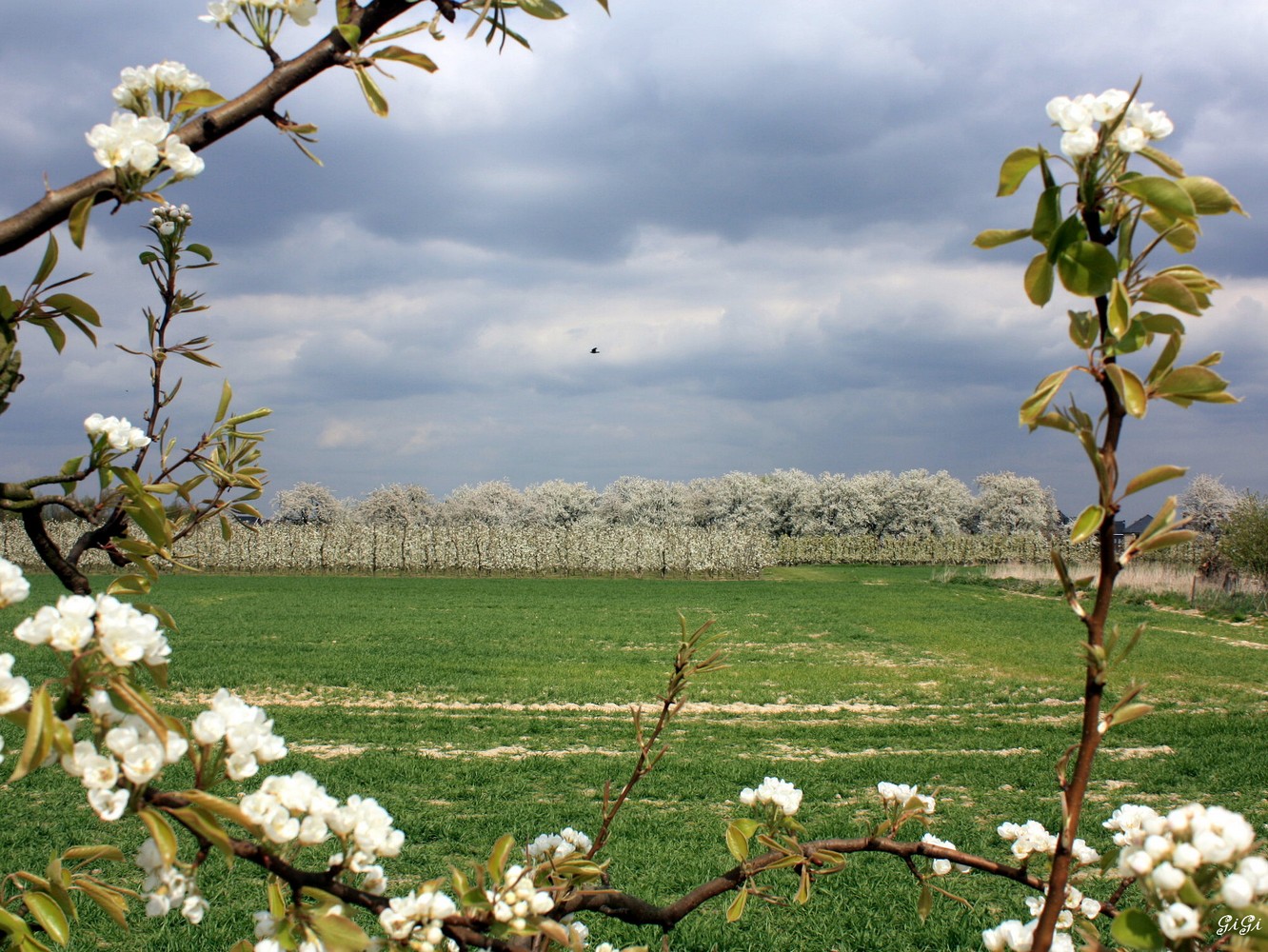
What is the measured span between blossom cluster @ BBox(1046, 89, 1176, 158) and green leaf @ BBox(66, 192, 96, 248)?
0.81 meters

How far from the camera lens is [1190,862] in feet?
2.11

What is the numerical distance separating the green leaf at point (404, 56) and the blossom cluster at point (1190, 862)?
95 centimetres

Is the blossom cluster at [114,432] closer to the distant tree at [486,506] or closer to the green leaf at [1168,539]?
the green leaf at [1168,539]

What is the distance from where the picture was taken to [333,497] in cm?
6197

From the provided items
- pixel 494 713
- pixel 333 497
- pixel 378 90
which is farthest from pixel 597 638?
pixel 333 497

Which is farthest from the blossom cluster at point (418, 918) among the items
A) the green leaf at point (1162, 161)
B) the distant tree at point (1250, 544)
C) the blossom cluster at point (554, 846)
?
Result: the distant tree at point (1250, 544)

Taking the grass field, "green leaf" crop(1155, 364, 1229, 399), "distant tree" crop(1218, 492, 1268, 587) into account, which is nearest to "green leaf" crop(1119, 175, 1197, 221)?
"green leaf" crop(1155, 364, 1229, 399)

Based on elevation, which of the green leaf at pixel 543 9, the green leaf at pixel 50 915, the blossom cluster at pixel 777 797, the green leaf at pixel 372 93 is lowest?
the green leaf at pixel 50 915

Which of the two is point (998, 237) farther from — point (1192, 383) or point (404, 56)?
point (404, 56)

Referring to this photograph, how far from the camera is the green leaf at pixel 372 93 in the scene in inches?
34.2

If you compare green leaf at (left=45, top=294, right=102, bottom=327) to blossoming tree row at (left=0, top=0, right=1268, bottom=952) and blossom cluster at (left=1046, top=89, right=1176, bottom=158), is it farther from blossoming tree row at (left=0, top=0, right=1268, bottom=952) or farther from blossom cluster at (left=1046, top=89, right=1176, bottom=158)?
blossom cluster at (left=1046, top=89, right=1176, bottom=158)

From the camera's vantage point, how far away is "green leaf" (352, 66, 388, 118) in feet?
2.85

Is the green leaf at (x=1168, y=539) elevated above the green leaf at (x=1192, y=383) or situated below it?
below

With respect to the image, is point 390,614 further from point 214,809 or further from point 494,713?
point 214,809
